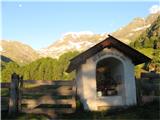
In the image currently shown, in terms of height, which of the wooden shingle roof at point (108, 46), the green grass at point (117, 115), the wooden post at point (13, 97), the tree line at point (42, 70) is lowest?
the green grass at point (117, 115)

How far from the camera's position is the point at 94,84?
1573 centimetres

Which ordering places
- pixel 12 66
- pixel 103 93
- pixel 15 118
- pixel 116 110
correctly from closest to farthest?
pixel 15 118, pixel 116 110, pixel 103 93, pixel 12 66

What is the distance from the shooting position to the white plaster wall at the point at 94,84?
1558cm

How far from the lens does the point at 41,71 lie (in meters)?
40.4

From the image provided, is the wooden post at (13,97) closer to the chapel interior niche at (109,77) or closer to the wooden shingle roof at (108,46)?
the wooden shingle roof at (108,46)

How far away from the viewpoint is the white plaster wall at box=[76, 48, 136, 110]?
1558 centimetres

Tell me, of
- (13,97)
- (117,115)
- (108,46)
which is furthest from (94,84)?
(13,97)

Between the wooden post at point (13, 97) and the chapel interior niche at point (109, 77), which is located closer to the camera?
the wooden post at point (13, 97)

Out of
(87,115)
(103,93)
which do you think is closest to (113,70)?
(103,93)

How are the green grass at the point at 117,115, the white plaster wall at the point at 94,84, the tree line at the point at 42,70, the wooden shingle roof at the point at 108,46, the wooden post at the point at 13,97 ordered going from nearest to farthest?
the green grass at the point at 117,115 → the wooden post at the point at 13,97 → the wooden shingle roof at the point at 108,46 → the white plaster wall at the point at 94,84 → the tree line at the point at 42,70

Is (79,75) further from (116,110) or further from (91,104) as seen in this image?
(116,110)

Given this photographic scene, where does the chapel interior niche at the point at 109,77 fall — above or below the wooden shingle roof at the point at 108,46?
below

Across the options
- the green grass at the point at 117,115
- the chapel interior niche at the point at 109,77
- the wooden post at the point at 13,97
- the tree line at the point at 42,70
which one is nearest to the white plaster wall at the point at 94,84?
the chapel interior niche at the point at 109,77

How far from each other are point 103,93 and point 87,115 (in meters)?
4.69
